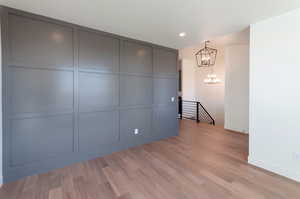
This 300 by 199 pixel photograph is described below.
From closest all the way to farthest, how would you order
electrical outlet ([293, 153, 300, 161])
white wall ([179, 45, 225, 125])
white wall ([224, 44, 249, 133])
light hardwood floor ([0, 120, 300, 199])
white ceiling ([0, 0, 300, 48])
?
light hardwood floor ([0, 120, 300, 199]) < white ceiling ([0, 0, 300, 48]) < electrical outlet ([293, 153, 300, 161]) < white wall ([224, 44, 249, 133]) < white wall ([179, 45, 225, 125])

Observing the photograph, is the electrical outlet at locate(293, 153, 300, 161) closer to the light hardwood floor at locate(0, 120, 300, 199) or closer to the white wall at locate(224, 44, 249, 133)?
the light hardwood floor at locate(0, 120, 300, 199)

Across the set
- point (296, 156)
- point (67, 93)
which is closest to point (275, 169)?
point (296, 156)

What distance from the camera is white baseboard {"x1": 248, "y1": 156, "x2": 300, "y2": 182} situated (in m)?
2.20

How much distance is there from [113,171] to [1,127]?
5.76 ft

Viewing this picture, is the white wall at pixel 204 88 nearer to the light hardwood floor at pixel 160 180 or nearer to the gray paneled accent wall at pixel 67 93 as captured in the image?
the gray paneled accent wall at pixel 67 93

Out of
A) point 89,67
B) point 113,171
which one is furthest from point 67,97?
point 113,171

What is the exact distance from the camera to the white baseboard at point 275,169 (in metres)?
2.20

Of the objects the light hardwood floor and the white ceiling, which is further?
the white ceiling

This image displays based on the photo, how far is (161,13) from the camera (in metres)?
2.30

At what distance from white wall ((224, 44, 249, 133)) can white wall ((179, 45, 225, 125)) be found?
8.31 feet

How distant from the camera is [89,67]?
2.82 metres

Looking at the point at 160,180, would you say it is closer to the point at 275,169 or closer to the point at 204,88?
the point at 275,169

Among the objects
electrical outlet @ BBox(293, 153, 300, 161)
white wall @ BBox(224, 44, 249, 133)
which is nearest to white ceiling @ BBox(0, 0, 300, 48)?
electrical outlet @ BBox(293, 153, 300, 161)

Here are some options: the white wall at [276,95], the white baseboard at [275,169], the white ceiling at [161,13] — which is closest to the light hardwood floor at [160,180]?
the white baseboard at [275,169]
